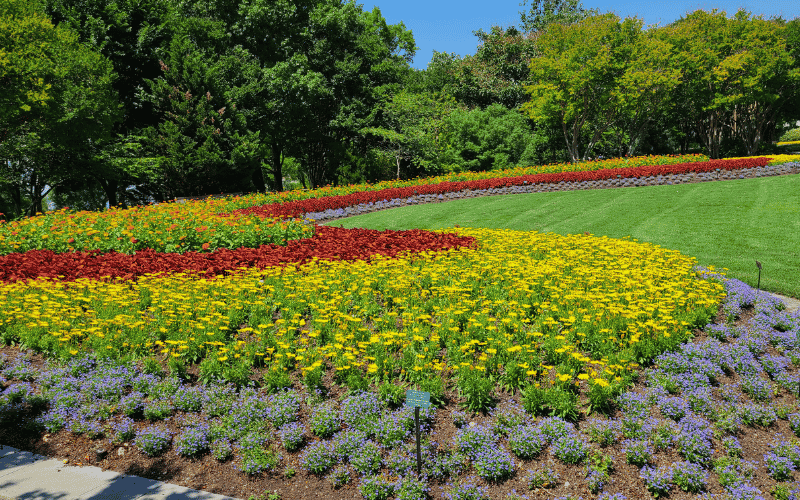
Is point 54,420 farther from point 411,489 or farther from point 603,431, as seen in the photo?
point 603,431

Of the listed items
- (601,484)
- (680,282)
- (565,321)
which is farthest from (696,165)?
(601,484)

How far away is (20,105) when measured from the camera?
60.5 ft

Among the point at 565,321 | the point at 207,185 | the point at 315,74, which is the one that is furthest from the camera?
the point at 315,74

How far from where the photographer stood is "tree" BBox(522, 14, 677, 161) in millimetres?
25984

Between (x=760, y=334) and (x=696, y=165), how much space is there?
16.9 m

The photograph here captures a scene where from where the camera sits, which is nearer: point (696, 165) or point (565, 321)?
point (565, 321)

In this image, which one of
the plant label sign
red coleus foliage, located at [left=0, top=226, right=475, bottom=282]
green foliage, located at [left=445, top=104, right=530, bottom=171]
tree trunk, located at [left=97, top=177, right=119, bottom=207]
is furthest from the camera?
green foliage, located at [left=445, top=104, right=530, bottom=171]

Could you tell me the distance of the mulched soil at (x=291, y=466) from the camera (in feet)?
11.1

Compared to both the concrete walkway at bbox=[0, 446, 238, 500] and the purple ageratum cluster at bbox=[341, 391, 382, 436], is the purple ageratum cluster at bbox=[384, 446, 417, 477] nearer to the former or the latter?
the purple ageratum cluster at bbox=[341, 391, 382, 436]

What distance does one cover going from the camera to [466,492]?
322cm

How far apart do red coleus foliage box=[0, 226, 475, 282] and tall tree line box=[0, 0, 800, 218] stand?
13864 mm

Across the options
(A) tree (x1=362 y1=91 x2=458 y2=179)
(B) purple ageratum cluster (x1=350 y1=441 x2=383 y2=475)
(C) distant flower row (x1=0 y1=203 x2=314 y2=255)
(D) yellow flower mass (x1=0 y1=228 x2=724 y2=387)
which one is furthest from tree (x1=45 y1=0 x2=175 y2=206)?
(B) purple ageratum cluster (x1=350 y1=441 x2=383 y2=475)

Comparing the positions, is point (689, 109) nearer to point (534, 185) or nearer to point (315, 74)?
point (534, 185)

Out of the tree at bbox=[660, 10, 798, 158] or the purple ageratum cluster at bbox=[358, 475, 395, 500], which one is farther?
the tree at bbox=[660, 10, 798, 158]
